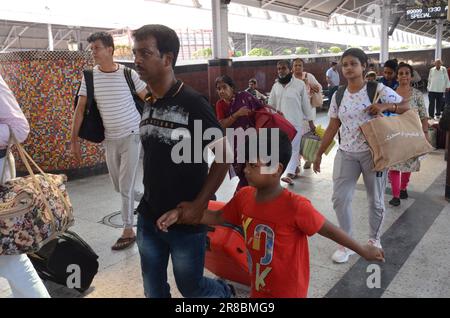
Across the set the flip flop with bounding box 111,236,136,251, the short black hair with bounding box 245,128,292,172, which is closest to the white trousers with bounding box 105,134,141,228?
the flip flop with bounding box 111,236,136,251

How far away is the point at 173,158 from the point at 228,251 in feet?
3.57

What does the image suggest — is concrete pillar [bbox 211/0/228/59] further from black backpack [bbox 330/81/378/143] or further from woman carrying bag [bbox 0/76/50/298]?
woman carrying bag [bbox 0/76/50/298]

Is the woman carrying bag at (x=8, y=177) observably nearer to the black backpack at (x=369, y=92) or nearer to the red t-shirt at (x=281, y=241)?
the red t-shirt at (x=281, y=241)

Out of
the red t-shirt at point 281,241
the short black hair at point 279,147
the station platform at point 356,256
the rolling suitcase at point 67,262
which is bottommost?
the station platform at point 356,256

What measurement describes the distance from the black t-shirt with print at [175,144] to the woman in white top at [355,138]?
1607mm

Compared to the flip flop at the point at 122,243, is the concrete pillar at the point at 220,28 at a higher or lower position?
higher

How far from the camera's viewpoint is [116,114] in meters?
3.60

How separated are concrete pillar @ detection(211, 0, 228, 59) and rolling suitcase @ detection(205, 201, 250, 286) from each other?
328 inches

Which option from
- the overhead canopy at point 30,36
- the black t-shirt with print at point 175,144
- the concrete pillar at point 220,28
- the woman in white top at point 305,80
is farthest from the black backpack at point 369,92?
the overhead canopy at point 30,36

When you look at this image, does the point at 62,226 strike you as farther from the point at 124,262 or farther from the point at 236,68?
the point at 236,68

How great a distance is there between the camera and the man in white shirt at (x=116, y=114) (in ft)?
11.6

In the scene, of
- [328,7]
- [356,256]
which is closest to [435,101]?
[356,256]

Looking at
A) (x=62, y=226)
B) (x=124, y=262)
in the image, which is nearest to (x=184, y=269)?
(x=62, y=226)

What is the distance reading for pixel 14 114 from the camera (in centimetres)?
221
